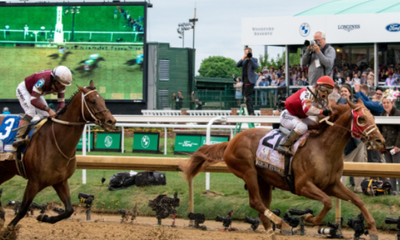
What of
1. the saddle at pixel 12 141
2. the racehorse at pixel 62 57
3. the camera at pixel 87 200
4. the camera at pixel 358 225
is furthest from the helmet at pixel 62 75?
the racehorse at pixel 62 57

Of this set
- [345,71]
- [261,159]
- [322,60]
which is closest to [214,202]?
[261,159]

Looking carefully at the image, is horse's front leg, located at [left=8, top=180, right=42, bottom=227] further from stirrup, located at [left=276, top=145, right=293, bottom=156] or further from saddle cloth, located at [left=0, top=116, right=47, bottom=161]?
stirrup, located at [left=276, top=145, right=293, bottom=156]

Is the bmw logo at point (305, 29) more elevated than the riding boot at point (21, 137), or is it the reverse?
the bmw logo at point (305, 29)

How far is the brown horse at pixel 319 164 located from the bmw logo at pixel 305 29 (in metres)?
10.8

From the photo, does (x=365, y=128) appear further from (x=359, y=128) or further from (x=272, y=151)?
(x=272, y=151)

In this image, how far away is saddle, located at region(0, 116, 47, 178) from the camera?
557cm

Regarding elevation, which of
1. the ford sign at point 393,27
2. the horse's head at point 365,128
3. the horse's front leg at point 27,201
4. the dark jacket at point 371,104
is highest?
the ford sign at point 393,27

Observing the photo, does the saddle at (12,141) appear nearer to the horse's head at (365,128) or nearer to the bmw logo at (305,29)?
the horse's head at (365,128)

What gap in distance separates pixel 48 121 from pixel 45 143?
0.34 meters

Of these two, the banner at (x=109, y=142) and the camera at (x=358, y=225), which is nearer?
the camera at (x=358, y=225)

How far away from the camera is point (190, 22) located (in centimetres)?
4772

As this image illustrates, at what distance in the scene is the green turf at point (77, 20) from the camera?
16.5 m

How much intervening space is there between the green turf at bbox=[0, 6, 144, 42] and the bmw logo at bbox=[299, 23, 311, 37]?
203 inches

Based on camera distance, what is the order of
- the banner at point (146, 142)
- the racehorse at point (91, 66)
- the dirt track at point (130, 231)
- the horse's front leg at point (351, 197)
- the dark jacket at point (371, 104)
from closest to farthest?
the horse's front leg at point (351, 197)
the dirt track at point (130, 231)
the dark jacket at point (371, 104)
the banner at point (146, 142)
the racehorse at point (91, 66)
